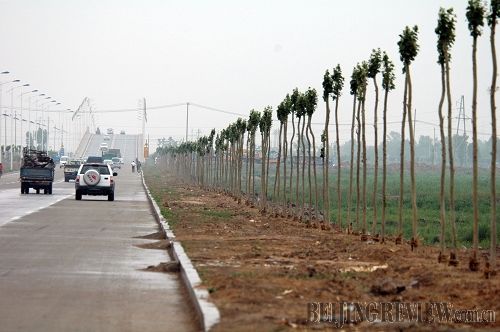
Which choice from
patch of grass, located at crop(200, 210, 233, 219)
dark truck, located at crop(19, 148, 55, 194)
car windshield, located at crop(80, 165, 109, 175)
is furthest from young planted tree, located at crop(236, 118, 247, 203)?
patch of grass, located at crop(200, 210, 233, 219)

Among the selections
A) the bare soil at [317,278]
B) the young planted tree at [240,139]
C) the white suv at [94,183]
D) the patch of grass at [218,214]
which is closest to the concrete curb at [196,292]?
the bare soil at [317,278]

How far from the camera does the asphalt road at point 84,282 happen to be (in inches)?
485

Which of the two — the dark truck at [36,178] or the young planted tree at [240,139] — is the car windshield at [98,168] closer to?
the dark truck at [36,178]

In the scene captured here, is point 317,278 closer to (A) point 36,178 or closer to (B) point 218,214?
(B) point 218,214

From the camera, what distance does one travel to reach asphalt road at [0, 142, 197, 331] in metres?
12.3

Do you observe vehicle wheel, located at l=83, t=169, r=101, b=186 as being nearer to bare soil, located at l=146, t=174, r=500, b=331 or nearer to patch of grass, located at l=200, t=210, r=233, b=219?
patch of grass, located at l=200, t=210, r=233, b=219

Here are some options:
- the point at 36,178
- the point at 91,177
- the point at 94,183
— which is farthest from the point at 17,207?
the point at 36,178

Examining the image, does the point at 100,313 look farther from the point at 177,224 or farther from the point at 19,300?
the point at 177,224

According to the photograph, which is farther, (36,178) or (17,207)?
(36,178)

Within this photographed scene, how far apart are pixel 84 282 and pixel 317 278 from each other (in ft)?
11.3

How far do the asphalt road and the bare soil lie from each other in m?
0.72

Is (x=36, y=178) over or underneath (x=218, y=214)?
over

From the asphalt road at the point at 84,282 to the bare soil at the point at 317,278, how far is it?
28.4 inches

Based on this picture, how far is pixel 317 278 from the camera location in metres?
15.6
